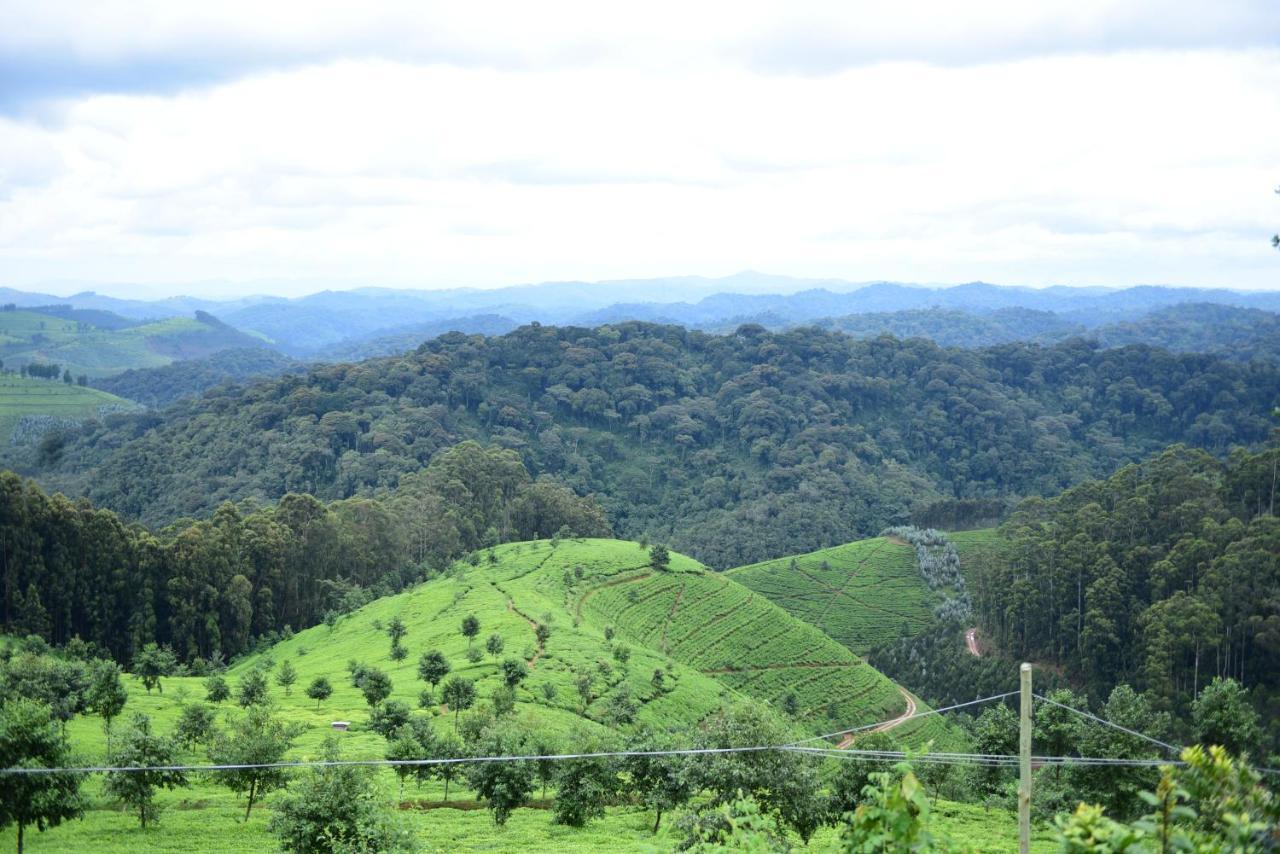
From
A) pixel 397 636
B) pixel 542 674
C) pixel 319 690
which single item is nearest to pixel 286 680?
pixel 319 690

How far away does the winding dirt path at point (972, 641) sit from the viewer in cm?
8129

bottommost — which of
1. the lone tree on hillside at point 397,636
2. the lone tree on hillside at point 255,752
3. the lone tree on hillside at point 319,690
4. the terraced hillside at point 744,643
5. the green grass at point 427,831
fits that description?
the terraced hillside at point 744,643

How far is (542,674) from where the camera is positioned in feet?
171

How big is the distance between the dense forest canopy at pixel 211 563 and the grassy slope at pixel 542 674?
5.23m

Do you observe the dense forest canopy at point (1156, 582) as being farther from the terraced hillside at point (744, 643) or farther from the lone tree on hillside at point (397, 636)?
the lone tree on hillside at point (397, 636)

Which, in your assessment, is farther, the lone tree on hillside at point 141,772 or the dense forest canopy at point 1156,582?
the dense forest canopy at point 1156,582

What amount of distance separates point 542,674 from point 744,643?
25231mm

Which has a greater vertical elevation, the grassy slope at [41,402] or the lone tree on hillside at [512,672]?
the grassy slope at [41,402]

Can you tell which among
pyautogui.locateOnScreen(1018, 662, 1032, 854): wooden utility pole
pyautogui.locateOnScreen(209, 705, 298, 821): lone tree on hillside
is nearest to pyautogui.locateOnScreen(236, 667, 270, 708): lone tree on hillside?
pyautogui.locateOnScreen(209, 705, 298, 821): lone tree on hillside

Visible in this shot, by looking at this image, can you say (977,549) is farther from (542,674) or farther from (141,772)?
(141,772)

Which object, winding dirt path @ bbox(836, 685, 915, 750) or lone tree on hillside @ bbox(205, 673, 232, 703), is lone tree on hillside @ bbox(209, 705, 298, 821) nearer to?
lone tree on hillside @ bbox(205, 673, 232, 703)

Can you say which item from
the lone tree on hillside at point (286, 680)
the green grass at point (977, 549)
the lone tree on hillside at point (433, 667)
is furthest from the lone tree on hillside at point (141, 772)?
the green grass at point (977, 549)

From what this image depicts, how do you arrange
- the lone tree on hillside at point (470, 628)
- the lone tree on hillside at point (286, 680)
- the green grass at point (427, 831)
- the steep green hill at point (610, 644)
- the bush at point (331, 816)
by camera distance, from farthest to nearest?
the lone tree on hillside at point (470, 628) < the steep green hill at point (610, 644) < the lone tree on hillside at point (286, 680) < the green grass at point (427, 831) < the bush at point (331, 816)

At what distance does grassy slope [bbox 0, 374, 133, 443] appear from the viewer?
6944 inches
